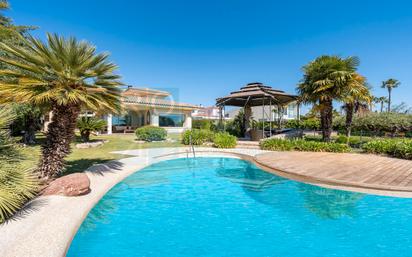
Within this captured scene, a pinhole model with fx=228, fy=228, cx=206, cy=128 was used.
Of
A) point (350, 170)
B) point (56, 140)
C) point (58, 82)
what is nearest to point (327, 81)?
point (350, 170)

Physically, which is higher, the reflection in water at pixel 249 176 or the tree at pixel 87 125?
the tree at pixel 87 125

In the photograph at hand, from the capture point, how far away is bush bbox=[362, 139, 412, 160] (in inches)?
462

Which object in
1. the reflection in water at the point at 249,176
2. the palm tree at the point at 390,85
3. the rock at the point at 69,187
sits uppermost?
the palm tree at the point at 390,85

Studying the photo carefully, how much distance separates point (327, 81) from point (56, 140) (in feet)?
50.1

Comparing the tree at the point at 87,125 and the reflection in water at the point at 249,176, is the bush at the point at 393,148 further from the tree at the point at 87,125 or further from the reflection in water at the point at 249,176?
the tree at the point at 87,125

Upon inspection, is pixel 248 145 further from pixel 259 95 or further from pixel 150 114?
pixel 150 114

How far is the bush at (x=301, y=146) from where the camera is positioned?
14.2m

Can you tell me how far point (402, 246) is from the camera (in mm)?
4770

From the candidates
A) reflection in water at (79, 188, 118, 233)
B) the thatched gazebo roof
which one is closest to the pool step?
the thatched gazebo roof

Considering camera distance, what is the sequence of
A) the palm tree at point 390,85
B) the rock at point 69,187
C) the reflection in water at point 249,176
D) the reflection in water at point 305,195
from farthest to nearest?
the palm tree at point 390,85 < the reflection in water at point 249,176 < the reflection in water at point 305,195 < the rock at point 69,187

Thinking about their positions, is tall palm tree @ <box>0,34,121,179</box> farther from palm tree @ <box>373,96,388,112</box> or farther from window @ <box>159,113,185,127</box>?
palm tree @ <box>373,96,388,112</box>

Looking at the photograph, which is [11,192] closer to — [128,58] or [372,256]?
[372,256]

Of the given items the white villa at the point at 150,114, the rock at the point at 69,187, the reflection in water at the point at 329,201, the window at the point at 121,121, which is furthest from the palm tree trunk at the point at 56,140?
the window at the point at 121,121

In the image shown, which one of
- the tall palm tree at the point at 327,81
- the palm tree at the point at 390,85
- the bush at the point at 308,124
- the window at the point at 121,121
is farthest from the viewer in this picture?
the palm tree at the point at 390,85
